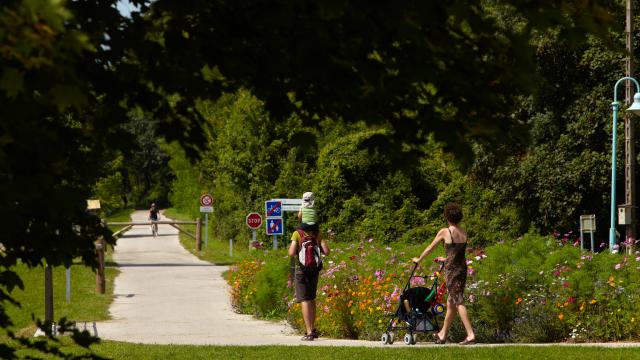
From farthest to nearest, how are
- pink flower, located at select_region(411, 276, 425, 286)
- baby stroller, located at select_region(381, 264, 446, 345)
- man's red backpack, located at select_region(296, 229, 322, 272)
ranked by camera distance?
1. pink flower, located at select_region(411, 276, 425, 286)
2. man's red backpack, located at select_region(296, 229, 322, 272)
3. baby stroller, located at select_region(381, 264, 446, 345)

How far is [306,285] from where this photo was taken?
44.1 ft

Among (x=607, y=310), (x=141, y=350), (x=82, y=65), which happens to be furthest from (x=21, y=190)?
(x=607, y=310)

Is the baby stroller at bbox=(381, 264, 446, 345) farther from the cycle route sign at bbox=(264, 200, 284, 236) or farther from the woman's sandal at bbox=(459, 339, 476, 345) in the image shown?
the cycle route sign at bbox=(264, 200, 284, 236)

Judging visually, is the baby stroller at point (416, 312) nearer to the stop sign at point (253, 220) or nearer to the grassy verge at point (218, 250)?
the stop sign at point (253, 220)

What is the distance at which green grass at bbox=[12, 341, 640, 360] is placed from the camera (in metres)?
11.5

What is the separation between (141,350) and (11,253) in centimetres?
737

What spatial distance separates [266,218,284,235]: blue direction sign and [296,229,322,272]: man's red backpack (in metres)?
13.3

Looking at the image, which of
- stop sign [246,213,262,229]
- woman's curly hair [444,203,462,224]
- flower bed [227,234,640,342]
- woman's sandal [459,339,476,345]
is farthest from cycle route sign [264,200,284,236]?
woman's curly hair [444,203,462,224]

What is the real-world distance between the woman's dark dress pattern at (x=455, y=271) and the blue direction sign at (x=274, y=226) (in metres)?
14.3

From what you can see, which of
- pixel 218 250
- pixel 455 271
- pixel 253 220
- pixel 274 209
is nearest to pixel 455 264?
pixel 455 271

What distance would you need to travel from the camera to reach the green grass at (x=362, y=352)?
1150cm

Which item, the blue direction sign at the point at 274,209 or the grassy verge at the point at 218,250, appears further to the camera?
the grassy verge at the point at 218,250

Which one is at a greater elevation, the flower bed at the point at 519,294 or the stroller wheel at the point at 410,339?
the flower bed at the point at 519,294

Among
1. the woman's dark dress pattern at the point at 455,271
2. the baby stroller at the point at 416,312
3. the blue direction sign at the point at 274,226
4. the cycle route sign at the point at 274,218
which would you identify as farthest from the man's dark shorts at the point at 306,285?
the blue direction sign at the point at 274,226
